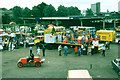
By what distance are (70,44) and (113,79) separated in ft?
42.7

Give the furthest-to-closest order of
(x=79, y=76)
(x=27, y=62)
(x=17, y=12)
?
(x=17, y=12)
(x=27, y=62)
(x=79, y=76)

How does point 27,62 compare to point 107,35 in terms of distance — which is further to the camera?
point 107,35

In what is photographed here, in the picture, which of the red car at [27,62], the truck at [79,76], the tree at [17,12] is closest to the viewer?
the truck at [79,76]

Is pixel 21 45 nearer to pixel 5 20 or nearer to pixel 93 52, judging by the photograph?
pixel 93 52

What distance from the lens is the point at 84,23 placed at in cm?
6969

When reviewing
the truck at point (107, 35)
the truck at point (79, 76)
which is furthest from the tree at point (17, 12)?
the truck at point (79, 76)

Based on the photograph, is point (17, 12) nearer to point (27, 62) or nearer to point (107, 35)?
point (107, 35)

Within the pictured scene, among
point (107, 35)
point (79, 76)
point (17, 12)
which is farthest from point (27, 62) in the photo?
point (17, 12)

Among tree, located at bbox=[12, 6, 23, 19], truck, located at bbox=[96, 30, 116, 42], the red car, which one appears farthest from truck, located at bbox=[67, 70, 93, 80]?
tree, located at bbox=[12, 6, 23, 19]

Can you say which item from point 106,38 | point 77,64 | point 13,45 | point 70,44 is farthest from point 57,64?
point 106,38

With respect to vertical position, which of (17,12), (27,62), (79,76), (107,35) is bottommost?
(27,62)

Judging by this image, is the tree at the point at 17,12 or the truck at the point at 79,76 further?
the tree at the point at 17,12

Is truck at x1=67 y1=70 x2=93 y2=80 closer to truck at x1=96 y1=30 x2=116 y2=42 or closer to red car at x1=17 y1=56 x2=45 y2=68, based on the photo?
red car at x1=17 y1=56 x2=45 y2=68

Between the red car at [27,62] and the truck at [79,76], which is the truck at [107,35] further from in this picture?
the truck at [79,76]
